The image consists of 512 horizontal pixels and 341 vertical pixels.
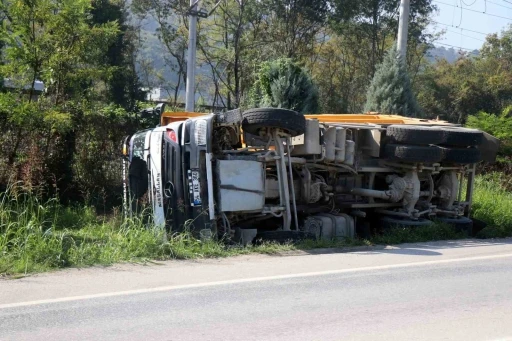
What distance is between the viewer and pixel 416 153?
1044cm

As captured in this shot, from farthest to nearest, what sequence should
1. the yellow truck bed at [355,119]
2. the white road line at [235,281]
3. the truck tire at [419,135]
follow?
the yellow truck bed at [355,119]
the truck tire at [419,135]
the white road line at [235,281]

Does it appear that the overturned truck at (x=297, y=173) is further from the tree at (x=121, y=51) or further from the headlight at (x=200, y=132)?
the tree at (x=121, y=51)

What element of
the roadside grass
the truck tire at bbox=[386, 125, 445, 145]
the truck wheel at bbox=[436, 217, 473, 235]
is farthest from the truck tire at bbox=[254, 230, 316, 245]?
the truck wheel at bbox=[436, 217, 473, 235]

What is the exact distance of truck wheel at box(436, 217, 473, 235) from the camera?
11430 mm

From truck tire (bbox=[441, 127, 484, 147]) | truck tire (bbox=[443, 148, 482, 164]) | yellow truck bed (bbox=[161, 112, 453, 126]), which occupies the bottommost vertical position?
truck tire (bbox=[443, 148, 482, 164])

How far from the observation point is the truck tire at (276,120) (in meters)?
9.30

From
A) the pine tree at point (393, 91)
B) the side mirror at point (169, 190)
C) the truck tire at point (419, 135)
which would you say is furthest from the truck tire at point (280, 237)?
the pine tree at point (393, 91)

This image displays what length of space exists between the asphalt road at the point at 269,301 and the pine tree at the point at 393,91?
31.8 ft

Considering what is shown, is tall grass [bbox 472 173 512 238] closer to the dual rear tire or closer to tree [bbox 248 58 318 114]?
the dual rear tire

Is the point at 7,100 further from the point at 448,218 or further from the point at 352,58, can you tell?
the point at 352,58

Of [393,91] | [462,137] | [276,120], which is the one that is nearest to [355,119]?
[462,137]

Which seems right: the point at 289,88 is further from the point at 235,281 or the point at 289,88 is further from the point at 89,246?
the point at 235,281

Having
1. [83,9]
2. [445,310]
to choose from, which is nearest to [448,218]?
[445,310]

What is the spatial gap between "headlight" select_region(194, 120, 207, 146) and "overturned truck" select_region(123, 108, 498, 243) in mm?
14
